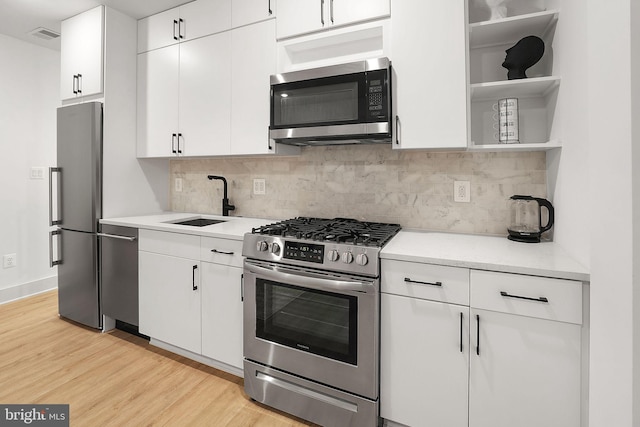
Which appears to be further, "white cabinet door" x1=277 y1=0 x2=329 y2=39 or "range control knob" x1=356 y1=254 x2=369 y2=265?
"white cabinet door" x1=277 y1=0 x2=329 y2=39

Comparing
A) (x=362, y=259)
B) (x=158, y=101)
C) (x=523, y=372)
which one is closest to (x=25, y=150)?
(x=158, y=101)

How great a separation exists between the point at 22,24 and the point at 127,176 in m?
1.62

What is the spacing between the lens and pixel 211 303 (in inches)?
81.2

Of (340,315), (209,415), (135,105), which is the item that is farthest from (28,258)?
(340,315)

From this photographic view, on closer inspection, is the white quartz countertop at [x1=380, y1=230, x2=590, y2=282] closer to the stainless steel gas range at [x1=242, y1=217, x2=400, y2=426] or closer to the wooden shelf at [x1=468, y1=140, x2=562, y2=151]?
the stainless steel gas range at [x1=242, y1=217, x2=400, y2=426]

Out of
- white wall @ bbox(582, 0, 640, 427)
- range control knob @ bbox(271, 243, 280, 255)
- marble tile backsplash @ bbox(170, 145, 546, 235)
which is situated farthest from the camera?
marble tile backsplash @ bbox(170, 145, 546, 235)

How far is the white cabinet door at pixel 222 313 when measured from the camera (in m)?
1.97

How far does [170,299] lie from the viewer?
88.6 inches

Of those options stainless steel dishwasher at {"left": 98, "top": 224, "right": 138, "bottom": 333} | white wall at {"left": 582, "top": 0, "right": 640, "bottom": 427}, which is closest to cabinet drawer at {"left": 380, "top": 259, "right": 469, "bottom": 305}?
white wall at {"left": 582, "top": 0, "right": 640, "bottom": 427}

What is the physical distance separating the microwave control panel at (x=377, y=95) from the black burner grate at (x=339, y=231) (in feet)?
2.02

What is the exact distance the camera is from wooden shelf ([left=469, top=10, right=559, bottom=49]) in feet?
5.20

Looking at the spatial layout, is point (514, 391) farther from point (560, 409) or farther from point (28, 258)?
point (28, 258)

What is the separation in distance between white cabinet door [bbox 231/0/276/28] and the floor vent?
6.55ft

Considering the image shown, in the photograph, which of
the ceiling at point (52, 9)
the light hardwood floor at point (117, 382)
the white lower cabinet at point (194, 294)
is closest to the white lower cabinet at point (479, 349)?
the light hardwood floor at point (117, 382)
